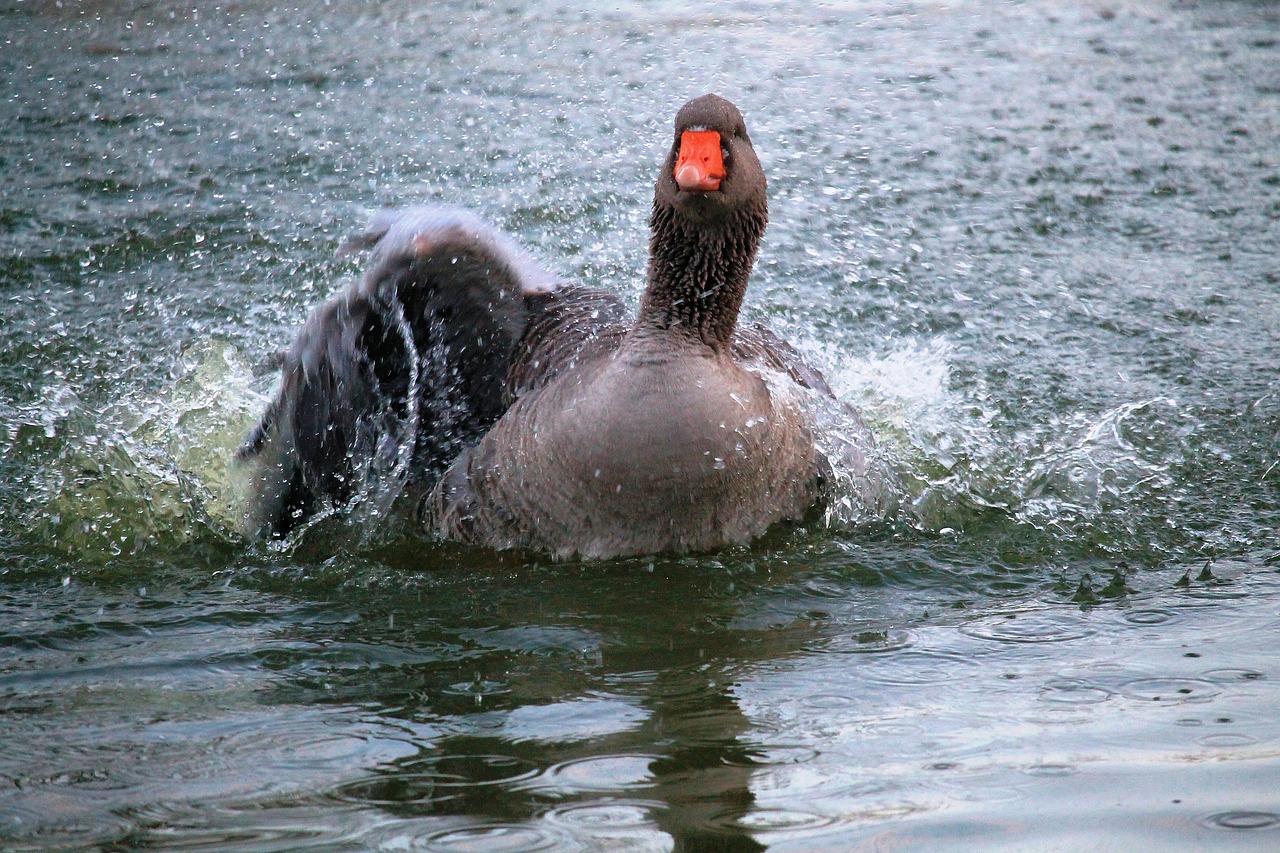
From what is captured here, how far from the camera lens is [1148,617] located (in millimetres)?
4422

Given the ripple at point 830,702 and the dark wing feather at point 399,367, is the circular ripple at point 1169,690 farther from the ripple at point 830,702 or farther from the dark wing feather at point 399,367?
the dark wing feather at point 399,367

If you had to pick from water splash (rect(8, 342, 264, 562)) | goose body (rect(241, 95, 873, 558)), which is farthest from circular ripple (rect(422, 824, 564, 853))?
water splash (rect(8, 342, 264, 562))

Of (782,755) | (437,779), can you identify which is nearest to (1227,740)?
(782,755)

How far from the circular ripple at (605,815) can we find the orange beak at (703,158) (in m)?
2.38

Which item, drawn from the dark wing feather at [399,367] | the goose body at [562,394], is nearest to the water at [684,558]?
the goose body at [562,394]

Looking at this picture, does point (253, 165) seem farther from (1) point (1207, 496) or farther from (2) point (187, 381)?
(1) point (1207, 496)

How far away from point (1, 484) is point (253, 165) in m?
4.58

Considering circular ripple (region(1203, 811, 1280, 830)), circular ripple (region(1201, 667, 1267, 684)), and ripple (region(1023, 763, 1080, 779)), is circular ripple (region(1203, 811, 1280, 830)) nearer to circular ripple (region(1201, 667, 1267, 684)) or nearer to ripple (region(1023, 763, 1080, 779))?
ripple (region(1023, 763, 1080, 779))

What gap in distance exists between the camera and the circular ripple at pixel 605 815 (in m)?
3.10

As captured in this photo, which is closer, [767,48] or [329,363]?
[329,363]

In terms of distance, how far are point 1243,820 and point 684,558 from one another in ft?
7.37

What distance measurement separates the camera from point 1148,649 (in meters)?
4.15

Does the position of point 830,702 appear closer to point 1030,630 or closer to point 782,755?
point 782,755

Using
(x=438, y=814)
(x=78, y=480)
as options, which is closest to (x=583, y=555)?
(x=438, y=814)
